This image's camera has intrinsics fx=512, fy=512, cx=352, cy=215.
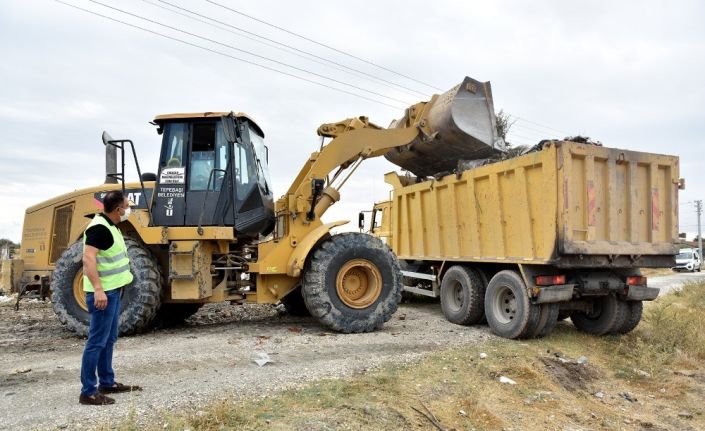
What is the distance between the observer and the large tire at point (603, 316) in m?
6.95

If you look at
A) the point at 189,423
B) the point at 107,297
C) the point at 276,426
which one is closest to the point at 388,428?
the point at 276,426

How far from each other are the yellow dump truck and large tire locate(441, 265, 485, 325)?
0.07ft

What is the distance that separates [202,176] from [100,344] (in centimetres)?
326

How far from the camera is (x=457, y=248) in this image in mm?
8094

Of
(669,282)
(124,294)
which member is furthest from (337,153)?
(669,282)

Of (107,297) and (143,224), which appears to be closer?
(107,297)

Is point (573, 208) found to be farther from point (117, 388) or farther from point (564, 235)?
point (117, 388)

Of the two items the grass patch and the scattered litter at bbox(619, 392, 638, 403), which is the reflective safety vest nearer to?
the grass patch

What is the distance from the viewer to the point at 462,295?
26.1 feet

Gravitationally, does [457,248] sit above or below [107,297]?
above

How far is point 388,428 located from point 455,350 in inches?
100

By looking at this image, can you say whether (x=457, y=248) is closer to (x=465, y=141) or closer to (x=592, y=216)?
(x=465, y=141)

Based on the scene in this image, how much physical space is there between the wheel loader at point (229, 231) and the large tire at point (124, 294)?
1 centimetres

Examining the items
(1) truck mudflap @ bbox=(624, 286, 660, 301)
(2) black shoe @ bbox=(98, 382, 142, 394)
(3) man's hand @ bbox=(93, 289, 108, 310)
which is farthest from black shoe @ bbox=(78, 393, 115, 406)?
(1) truck mudflap @ bbox=(624, 286, 660, 301)
